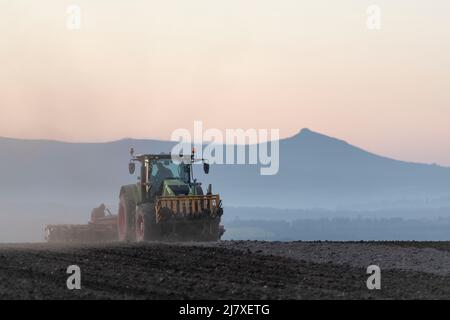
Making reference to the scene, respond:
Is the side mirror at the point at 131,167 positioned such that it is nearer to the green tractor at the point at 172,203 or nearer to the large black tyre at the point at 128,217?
the green tractor at the point at 172,203

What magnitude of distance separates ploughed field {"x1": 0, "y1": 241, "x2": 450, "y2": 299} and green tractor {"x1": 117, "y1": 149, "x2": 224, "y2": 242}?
5.51 feet

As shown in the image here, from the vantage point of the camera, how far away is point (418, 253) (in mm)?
25734

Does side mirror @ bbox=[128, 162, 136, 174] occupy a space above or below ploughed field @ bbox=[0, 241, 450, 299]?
above

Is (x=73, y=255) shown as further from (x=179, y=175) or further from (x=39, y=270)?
(x=179, y=175)

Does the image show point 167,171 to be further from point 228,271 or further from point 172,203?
point 228,271

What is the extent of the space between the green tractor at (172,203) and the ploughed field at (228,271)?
1678mm

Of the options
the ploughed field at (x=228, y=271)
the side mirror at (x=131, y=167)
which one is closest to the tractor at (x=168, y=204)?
the side mirror at (x=131, y=167)

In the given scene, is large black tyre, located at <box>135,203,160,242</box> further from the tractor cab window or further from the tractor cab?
the tractor cab window

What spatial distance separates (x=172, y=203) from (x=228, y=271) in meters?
8.40

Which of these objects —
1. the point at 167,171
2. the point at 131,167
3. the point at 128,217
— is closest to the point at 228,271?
the point at 131,167

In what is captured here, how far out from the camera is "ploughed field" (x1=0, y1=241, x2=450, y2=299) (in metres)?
16.9

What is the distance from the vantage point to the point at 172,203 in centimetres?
2831

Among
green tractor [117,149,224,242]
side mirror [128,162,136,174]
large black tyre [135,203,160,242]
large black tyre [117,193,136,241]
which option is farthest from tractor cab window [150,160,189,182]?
large black tyre [117,193,136,241]
